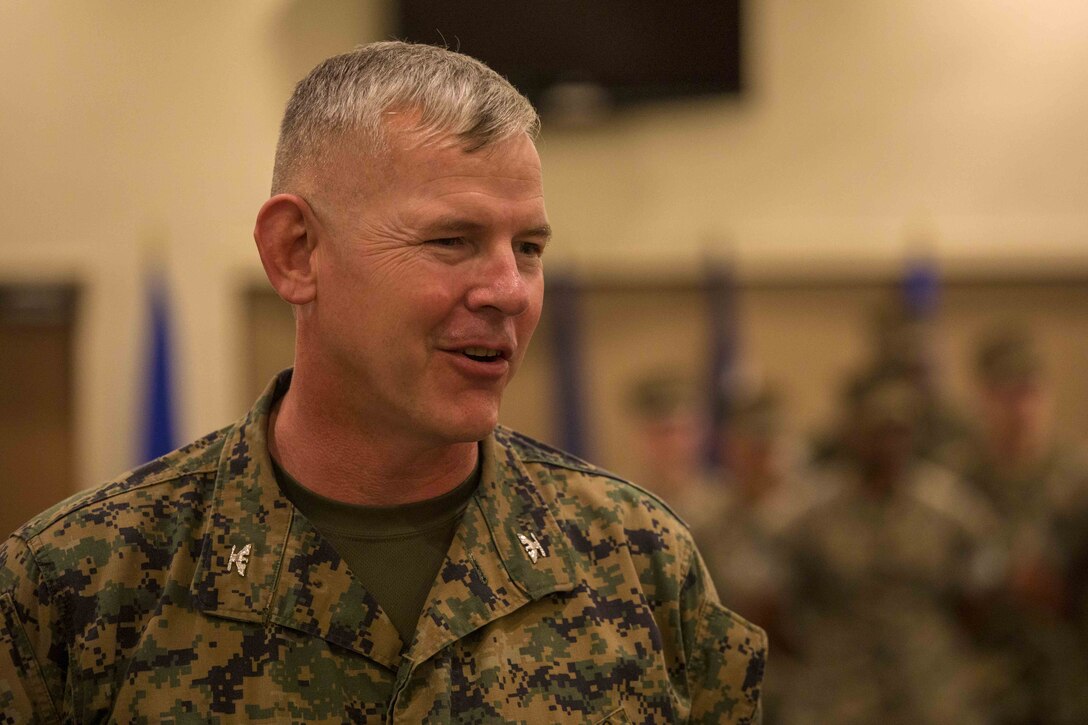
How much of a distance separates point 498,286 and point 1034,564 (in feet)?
16.3

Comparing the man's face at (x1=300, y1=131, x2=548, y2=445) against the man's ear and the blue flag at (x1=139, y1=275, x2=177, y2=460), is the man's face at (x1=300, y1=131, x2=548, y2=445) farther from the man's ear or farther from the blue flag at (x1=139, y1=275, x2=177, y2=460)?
the blue flag at (x1=139, y1=275, x2=177, y2=460)

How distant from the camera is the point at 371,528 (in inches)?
61.1

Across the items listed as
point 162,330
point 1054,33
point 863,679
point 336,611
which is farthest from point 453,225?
point 1054,33

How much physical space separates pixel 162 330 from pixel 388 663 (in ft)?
15.4

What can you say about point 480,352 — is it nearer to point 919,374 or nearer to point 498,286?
point 498,286

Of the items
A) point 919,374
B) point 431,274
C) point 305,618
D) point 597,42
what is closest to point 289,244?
point 431,274

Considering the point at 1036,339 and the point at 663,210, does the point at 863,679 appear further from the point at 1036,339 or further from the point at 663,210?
the point at 663,210

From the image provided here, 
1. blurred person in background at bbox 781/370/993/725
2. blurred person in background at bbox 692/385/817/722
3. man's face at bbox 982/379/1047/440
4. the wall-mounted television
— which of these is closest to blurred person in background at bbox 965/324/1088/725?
man's face at bbox 982/379/1047/440

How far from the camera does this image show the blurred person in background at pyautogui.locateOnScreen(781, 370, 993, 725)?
17.1ft

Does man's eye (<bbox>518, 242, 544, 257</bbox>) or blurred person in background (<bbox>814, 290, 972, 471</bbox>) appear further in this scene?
blurred person in background (<bbox>814, 290, 972, 471</bbox>)

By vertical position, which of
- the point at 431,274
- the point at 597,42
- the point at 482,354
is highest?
the point at 597,42

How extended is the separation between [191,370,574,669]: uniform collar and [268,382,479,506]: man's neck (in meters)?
0.05

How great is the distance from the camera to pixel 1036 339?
20.6 ft

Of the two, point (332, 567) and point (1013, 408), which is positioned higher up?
point (332, 567)
